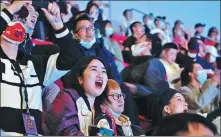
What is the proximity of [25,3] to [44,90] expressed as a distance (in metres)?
0.49

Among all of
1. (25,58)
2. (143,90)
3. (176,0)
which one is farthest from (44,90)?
(176,0)

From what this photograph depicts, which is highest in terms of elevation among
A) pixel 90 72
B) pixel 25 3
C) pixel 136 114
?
pixel 25 3

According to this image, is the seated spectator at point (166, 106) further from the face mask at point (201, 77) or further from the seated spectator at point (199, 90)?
the face mask at point (201, 77)

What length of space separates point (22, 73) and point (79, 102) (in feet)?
1.02

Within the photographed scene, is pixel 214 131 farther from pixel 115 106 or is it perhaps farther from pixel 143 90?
pixel 143 90

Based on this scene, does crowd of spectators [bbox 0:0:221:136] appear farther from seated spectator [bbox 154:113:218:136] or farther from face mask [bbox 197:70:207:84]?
face mask [bbox 197:70:207:84]

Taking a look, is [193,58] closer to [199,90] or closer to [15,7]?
[199,90]

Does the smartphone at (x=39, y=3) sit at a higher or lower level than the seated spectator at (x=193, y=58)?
higher

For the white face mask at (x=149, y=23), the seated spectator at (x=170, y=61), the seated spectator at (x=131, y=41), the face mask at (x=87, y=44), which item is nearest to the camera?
the face mask at (x=87, y=44)

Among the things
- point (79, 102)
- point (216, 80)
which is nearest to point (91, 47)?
point (79, 102)

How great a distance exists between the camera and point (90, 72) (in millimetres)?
2594

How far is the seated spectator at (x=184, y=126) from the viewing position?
1355 millimetres

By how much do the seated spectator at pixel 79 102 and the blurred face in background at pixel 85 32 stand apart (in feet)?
1.38

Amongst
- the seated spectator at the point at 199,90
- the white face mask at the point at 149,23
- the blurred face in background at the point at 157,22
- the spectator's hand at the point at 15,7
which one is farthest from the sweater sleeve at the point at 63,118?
the blurred face in background at the point at 157,22
